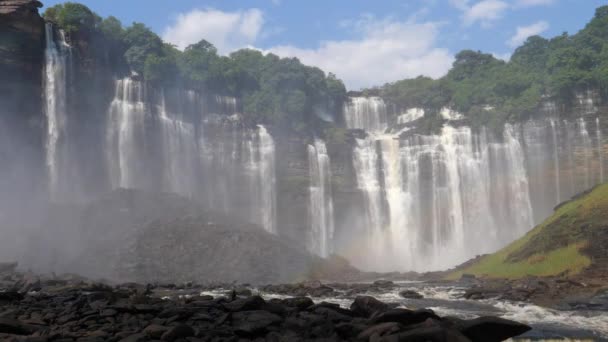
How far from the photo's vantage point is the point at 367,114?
85.1 metres

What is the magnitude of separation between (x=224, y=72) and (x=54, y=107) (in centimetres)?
2688

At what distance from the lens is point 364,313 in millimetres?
14148

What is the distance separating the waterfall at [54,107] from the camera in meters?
54.1

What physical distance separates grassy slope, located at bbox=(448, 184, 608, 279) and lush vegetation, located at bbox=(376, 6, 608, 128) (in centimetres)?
3110

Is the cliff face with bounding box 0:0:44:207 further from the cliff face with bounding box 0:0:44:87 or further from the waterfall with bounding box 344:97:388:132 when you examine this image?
the waterfall with bounding box 344:97:388:132

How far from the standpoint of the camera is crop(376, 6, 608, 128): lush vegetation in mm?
69625

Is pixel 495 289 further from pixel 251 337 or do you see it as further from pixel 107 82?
pixel 107 82

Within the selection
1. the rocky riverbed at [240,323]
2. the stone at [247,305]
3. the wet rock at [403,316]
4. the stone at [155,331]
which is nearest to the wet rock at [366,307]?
the rocky riverbed at [240,323]

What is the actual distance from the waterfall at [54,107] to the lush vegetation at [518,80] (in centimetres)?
4989

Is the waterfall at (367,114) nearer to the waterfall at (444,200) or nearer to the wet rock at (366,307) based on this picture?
the waterfall at (444,200)

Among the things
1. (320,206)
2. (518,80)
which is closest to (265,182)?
(320,206)

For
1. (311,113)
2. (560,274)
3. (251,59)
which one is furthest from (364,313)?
(251,59)

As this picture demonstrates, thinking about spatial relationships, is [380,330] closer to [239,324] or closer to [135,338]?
[239,324]

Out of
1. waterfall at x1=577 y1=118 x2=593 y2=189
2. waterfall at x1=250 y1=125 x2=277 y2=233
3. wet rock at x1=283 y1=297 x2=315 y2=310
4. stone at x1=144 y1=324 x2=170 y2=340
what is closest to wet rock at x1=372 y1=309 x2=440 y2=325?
wet rock at x1=283 y1=297 x2=315 y2=310
